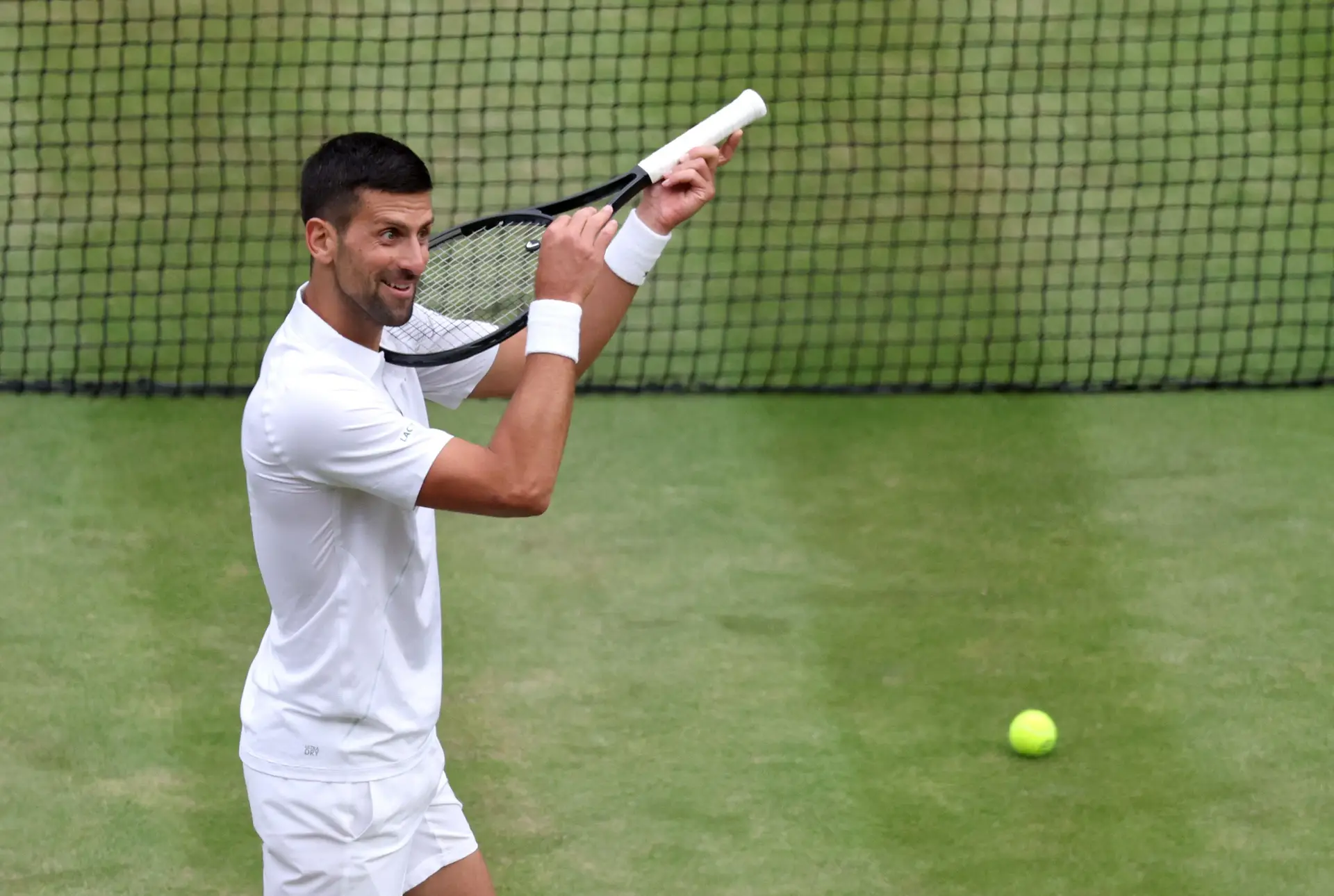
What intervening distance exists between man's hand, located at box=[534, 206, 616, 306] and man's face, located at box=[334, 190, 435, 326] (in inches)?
9.4

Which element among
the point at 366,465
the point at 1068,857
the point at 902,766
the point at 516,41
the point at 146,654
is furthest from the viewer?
the point at 516,41

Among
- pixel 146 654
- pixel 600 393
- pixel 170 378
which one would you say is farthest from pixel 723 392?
pixel 146 654

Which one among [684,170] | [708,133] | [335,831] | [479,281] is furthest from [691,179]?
[335,831]

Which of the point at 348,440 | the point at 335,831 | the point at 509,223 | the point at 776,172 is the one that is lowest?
the point at 335,831

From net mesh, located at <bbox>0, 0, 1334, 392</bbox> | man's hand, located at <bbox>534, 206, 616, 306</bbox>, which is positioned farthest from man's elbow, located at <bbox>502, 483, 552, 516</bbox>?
net mesh, located at <bbox>0, 0, 1334, 392</bbox>

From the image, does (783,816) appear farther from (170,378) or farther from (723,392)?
(170,378)

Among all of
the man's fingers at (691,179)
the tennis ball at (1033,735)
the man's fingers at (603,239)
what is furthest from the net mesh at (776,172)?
the man's fingers at (603,239)

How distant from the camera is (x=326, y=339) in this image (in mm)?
3316

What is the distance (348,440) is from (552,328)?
0.45 metres

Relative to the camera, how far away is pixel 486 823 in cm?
507

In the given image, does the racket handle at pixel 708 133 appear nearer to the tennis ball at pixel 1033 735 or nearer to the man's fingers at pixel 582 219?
the man's fingers at pixel 582 219

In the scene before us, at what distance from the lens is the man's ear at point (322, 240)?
3262 millimetres

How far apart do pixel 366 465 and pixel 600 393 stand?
16.3 feet

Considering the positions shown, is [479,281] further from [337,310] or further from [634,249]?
[337,310]
